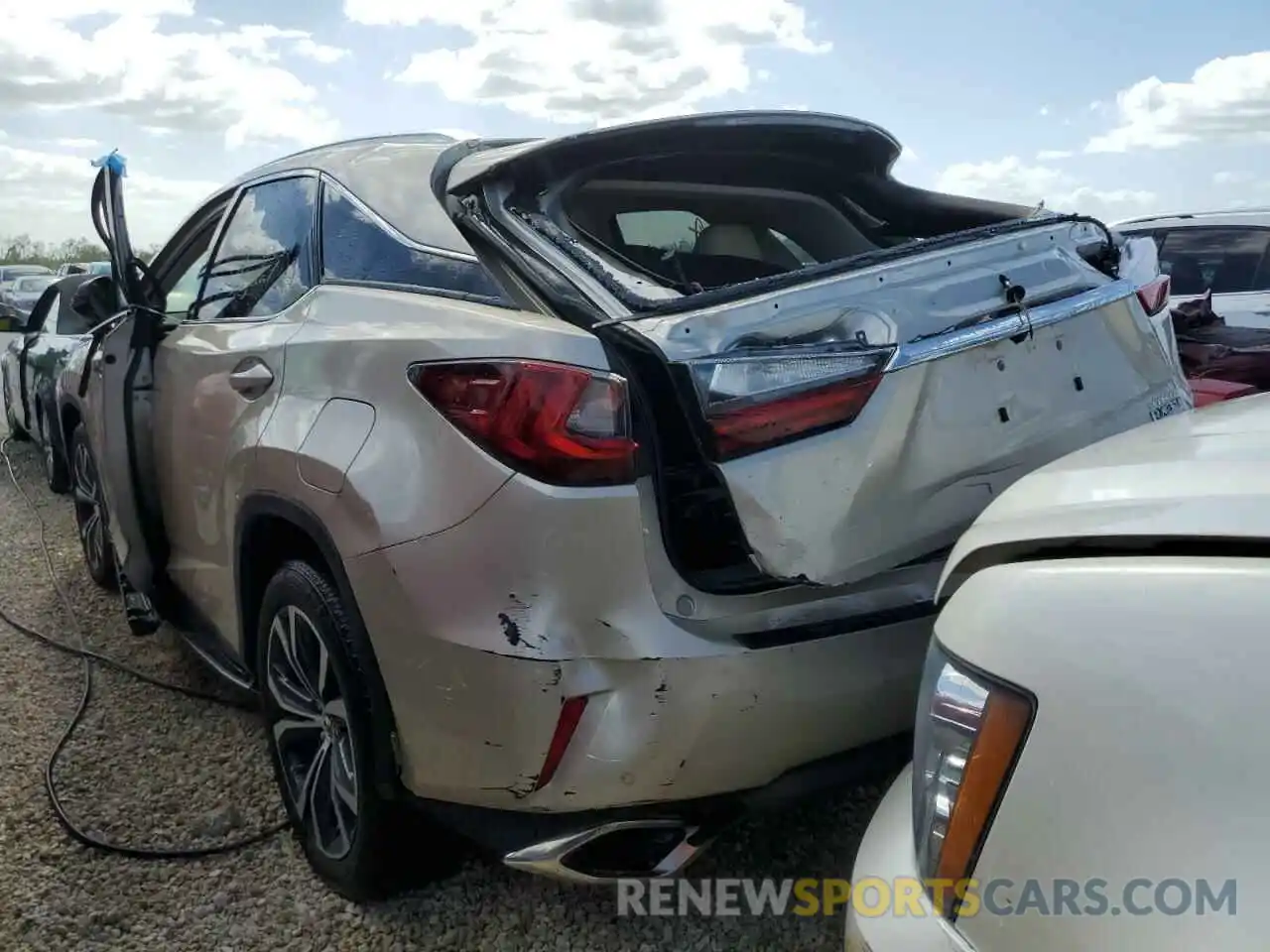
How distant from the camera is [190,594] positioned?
357cm

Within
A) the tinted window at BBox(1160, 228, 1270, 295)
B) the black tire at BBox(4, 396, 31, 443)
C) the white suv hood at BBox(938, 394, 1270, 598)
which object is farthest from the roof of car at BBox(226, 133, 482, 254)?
the black tire at BBox(4, 396, 31, 443)

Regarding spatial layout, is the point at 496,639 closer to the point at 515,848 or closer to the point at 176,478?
the point at 515,848

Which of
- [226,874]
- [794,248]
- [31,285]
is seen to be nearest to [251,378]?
[226,874]

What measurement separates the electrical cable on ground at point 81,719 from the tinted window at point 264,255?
1405mm

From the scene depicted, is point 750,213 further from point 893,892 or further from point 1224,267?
point 1224,267

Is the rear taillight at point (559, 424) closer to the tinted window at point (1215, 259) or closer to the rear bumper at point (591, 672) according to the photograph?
the rear bumper at point (591, 672)

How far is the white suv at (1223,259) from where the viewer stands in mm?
7426

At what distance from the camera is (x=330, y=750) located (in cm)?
257

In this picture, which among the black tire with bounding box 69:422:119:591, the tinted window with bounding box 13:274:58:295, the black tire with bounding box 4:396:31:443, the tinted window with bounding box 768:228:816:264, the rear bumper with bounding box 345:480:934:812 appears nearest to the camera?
the rear bumper with bounding box 345:480:934:812

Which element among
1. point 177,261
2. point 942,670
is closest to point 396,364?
point 942,670

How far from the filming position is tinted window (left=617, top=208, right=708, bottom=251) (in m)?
3.08

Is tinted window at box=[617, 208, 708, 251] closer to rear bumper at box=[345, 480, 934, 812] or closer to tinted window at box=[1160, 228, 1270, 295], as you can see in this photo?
rear bumper at box=[345, 480, 934, 812]

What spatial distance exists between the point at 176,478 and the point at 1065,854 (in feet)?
9.84

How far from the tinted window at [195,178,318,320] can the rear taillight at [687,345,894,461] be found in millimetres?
1295
